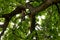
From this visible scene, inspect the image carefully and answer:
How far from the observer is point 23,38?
8.29 m

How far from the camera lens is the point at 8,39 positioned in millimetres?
8492

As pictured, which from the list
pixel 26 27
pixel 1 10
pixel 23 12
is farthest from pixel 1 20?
pixel 23 12

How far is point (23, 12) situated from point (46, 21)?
1320 mm

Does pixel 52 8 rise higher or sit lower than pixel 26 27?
higher

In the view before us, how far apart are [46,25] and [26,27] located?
116 centimetres

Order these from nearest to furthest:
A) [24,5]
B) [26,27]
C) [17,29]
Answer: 1. [24,5]
2. [17,29]
3. [26,27]

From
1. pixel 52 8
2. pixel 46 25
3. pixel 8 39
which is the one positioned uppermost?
pixel 52 8

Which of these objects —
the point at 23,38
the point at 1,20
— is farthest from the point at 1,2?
the point at 23,38

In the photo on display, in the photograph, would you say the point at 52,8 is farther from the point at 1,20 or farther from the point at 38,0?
the point at 1,20

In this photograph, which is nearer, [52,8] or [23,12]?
[23,12]

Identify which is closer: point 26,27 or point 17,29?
point 17,29

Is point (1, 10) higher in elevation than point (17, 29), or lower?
higher

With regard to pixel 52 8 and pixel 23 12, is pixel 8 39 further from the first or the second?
pixel 52 8

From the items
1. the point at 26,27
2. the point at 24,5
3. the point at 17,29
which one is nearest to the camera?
the point at 24,5
